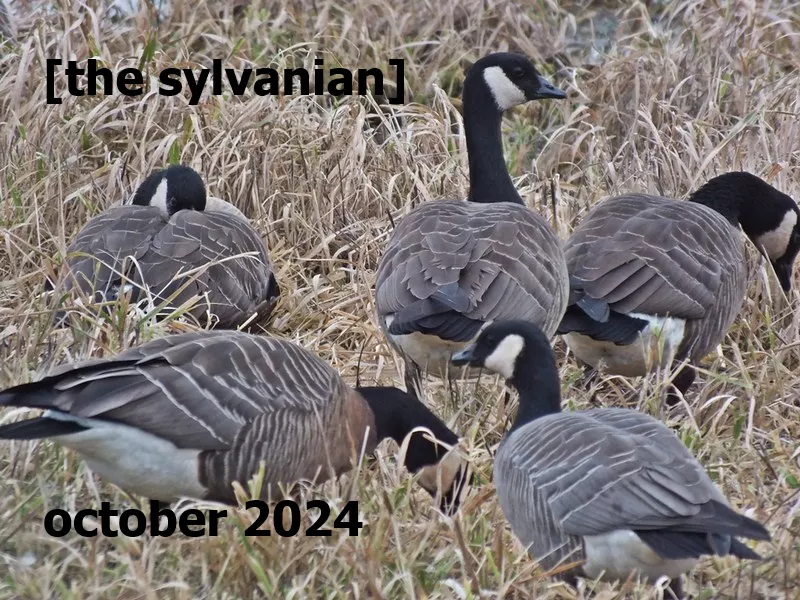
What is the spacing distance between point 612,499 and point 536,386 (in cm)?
79

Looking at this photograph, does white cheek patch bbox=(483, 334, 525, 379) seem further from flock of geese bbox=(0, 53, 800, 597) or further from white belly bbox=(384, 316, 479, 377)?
white belly bbox=(384, 316, 479, 377)

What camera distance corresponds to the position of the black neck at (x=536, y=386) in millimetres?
4734

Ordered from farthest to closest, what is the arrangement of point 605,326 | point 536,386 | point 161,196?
1. point 161,196
2. point 605,326
3. point 536,386

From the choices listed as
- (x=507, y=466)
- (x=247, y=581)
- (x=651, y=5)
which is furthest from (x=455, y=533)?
(x=651, y=5)

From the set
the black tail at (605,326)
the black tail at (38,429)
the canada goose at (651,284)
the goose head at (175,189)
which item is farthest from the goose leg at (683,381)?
the black tail at (38,429)

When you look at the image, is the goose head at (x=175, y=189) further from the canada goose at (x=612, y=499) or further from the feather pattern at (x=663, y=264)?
the canada goose at (x=612, y=499)

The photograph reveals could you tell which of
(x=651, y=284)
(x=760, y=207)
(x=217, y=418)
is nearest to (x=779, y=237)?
(x=760, y=207)

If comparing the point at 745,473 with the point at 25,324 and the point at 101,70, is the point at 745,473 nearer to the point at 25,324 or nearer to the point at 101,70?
the point at 25,324

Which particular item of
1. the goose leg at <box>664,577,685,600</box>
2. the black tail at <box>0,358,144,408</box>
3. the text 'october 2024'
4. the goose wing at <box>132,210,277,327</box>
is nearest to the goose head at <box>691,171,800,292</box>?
the goose wing at <box>132,210,277,327</box>

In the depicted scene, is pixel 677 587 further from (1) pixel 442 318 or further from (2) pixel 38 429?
(2) pixel 38 429

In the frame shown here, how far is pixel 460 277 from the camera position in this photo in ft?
17.8

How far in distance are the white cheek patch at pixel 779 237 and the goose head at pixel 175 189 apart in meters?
2.77

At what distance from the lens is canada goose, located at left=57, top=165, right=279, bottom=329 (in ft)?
20.2

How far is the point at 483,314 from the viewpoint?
17.4ft
